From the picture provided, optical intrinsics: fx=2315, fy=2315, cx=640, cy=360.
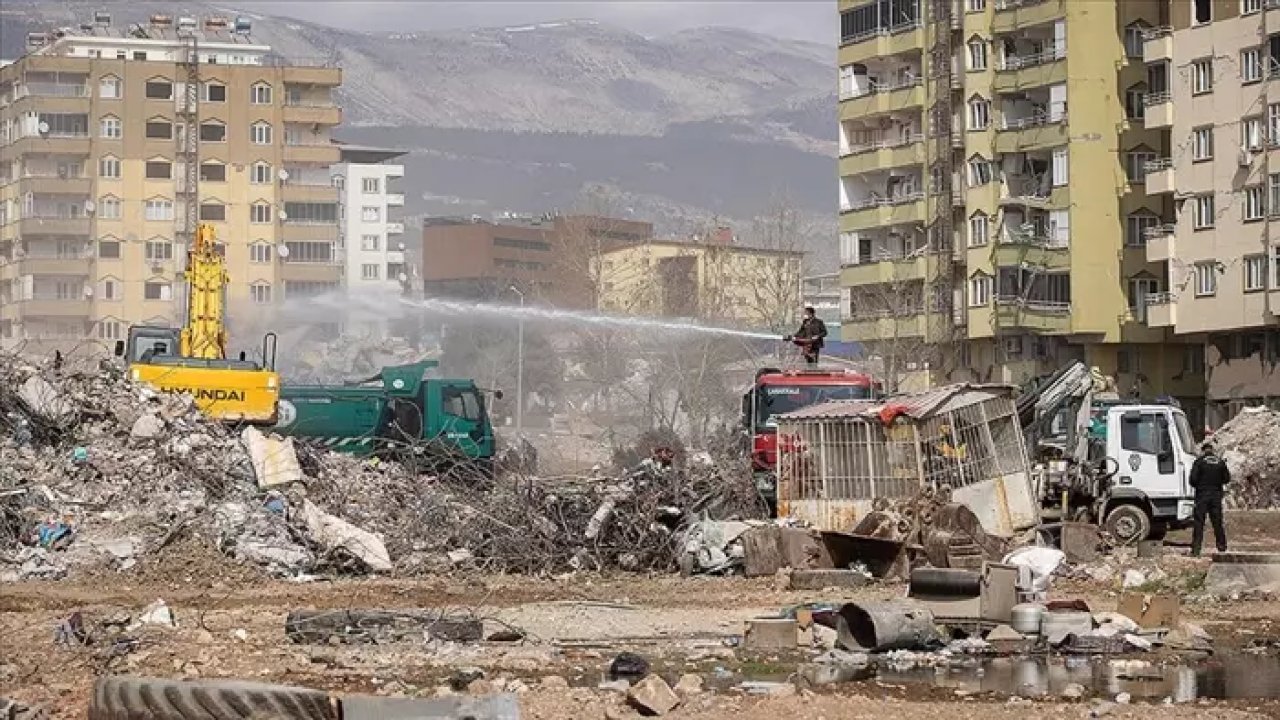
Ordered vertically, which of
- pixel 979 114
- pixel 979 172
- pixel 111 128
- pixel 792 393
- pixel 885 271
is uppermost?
pixel 111 128

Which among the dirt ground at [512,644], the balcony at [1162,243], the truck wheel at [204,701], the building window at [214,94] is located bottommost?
the dirt ground at [512,644]

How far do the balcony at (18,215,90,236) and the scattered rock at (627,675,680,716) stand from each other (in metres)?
126

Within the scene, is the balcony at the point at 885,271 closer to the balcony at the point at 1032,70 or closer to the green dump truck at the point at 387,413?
the balcony at the point at 1032,70

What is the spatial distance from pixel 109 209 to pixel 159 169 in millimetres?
3929

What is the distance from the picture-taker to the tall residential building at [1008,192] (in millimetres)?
79438

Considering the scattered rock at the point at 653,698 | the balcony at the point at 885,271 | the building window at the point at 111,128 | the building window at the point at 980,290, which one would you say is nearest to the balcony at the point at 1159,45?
the building window at the point at 980,290

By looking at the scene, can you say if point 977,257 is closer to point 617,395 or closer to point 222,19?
point 617,395

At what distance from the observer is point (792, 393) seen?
3981 centimetres

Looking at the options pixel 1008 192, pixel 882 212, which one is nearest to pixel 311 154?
pixel 882 212

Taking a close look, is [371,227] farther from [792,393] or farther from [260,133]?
[792,393]

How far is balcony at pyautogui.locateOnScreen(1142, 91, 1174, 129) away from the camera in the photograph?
74.2 meters

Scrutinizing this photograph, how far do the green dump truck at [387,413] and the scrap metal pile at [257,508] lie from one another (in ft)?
38.2

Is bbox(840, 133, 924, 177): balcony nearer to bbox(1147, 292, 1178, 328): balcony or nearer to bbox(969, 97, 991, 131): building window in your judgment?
bbox(969, 97, 991, 131): building window

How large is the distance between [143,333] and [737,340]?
185 ft
